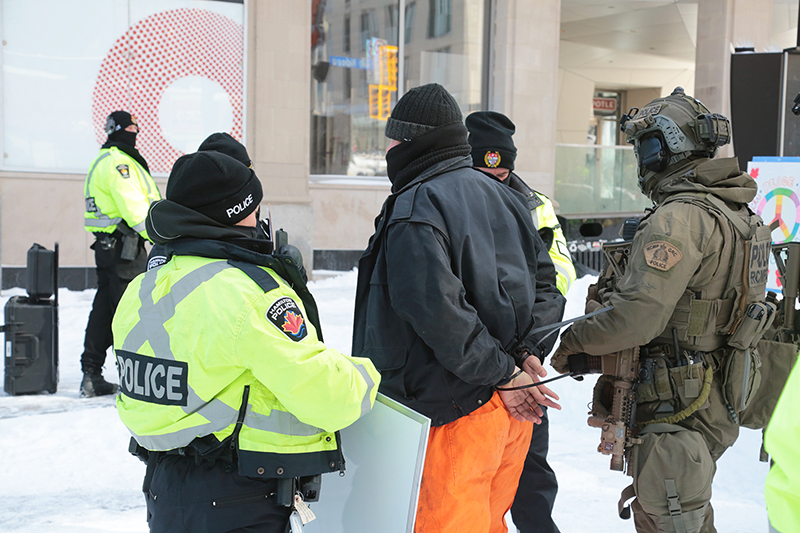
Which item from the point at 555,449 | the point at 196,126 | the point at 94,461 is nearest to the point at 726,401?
the point at 555,449

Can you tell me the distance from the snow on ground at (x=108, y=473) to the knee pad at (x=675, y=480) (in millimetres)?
1112

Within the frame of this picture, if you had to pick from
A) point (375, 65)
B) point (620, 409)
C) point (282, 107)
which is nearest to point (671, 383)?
point (620, 409)

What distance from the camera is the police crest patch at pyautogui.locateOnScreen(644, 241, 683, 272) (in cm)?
270

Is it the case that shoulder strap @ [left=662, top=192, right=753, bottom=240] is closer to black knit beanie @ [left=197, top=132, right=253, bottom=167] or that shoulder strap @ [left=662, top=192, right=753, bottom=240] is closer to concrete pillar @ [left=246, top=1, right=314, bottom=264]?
black knit beanie @ [left=197, top=132, right=253, bottom=167]

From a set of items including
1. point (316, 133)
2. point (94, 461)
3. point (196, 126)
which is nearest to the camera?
point (94, 461)

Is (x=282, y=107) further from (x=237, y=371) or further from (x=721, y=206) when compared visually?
(x=237, y=371)

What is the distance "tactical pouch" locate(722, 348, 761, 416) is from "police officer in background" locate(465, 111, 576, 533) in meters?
0.84

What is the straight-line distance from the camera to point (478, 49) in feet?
40.3

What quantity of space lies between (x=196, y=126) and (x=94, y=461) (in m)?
6.70

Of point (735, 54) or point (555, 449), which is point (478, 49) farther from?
point (555, 449)

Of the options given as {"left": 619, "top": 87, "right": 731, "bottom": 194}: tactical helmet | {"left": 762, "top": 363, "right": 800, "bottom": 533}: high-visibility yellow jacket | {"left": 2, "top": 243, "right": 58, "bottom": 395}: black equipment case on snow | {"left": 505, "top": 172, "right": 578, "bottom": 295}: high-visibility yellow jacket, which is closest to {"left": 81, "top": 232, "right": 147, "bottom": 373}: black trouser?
{"left": 2, "top": 243, "right": 58, "bottom": 395}: black equipment case on snow

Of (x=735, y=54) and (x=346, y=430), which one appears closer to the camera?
(x=346, y=430)

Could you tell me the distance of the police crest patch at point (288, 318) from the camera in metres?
1.93

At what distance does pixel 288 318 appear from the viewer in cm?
195
